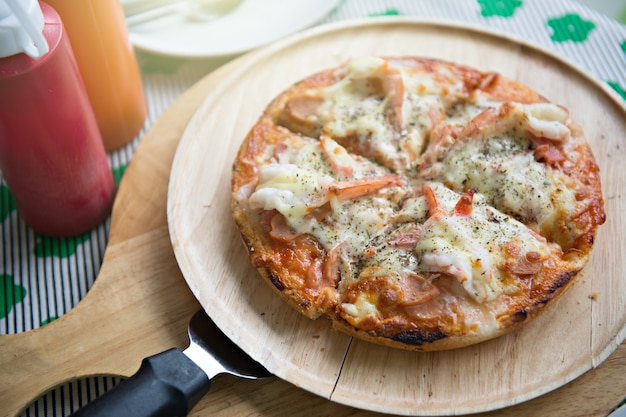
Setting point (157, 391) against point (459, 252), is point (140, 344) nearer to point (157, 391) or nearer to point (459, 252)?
point (157, 391)

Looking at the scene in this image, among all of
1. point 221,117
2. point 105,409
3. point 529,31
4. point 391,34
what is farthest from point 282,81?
point 105,409

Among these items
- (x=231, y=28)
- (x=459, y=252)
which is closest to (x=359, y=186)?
(x=459, y=252)

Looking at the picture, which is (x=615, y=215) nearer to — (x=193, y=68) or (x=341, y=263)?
(x=341, y=263)

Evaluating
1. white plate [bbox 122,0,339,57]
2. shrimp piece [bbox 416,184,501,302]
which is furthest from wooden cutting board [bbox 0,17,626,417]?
white plate [bbox 122,0,339,57]

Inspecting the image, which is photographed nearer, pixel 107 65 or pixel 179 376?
pixel 179 376

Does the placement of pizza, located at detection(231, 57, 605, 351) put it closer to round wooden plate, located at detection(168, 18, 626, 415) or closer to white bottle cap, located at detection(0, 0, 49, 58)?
round wooden plate, located at detection(168, 18, 626, 415)

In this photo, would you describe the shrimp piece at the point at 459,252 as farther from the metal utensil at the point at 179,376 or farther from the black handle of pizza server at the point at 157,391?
the black handle of pizza server at the point at 157,391

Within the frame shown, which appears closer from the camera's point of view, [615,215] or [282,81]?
[615,215]
